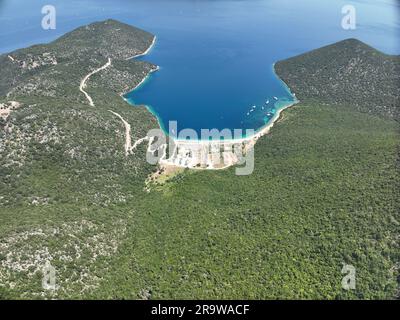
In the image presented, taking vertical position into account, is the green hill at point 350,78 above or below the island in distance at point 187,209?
above

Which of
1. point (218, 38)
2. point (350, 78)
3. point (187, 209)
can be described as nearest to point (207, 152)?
point (187, 209)

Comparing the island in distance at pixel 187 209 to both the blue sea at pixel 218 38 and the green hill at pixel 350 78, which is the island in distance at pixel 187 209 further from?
the blue sea at pixel 218 38

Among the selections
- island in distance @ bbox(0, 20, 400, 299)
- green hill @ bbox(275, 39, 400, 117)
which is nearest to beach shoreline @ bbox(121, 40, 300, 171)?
island in distance @ bbox(0, 20, 400, 299)

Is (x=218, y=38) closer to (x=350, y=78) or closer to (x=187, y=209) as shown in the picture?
(x=350, y=78)

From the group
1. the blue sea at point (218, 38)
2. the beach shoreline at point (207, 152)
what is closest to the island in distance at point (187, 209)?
the beach shoreline at point (207, 152)

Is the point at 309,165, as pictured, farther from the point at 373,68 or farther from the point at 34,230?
the point at 373,68

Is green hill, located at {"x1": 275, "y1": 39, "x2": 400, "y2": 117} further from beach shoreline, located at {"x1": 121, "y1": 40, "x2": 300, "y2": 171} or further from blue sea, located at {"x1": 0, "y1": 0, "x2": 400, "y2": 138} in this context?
beach shoreline, located at {"x1": 121, "y1": 40, "x2": 300, "y2": 171}
